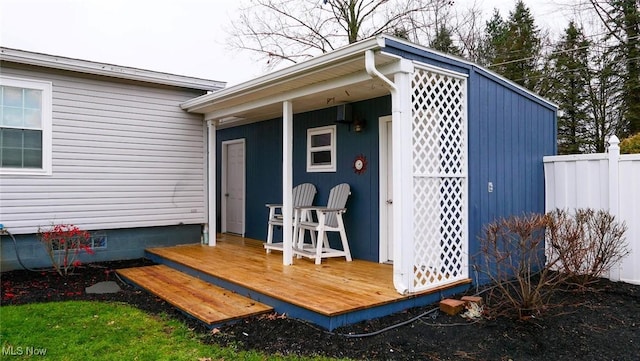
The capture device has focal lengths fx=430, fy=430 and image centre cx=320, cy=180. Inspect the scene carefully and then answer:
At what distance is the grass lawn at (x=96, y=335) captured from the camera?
3037mm

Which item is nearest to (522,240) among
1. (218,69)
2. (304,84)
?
(304,84)

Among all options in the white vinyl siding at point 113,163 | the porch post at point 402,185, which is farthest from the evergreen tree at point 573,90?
the porch post at point 402,185

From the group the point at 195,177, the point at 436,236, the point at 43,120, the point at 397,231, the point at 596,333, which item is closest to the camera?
the point at 596,333

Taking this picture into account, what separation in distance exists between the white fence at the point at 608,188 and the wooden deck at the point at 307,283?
2.10m

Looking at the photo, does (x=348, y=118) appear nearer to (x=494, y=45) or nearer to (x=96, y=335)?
(x=96, y=335)

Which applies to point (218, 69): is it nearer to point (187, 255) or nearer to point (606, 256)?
point (187, 255)

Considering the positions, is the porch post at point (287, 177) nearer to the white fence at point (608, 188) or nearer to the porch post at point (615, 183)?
the white fence at point (608, 188)

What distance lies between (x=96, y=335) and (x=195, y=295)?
1.09 m

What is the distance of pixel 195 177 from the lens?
7234 mm

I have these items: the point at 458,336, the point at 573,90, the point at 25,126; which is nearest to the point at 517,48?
the point at 573,90

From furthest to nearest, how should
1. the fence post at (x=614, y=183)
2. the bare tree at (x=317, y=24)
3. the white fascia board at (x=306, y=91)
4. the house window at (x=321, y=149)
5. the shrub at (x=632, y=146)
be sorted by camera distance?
the bare tree at (x=317, y=24) < the house window at (x=321, y=149) < the shrub at (x=632, y=146) < the fence post at (x=614, y=183) < the white fascia board at (x=306, y=91)

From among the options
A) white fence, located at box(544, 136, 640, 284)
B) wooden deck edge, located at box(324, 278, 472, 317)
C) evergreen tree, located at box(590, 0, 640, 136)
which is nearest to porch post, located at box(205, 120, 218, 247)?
wooden deck edge, located at box(324, 278, 472, 317)

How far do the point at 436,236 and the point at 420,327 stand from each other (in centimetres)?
112

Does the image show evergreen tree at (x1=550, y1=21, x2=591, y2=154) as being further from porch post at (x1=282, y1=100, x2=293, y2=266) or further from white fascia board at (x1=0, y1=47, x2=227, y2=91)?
porch post at (x1=282, y1=100, x2=293, y2=266)
